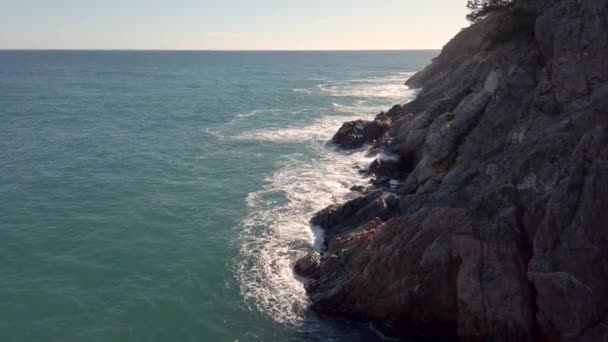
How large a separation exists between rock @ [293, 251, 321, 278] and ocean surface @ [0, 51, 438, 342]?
0.67 m

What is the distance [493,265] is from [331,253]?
9.53 metres

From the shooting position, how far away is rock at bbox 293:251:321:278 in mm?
25594

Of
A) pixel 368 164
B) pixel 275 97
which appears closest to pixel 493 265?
pixel 368 164

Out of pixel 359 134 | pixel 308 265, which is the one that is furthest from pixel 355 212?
pixel 359 134

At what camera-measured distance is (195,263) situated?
27562 millimetres

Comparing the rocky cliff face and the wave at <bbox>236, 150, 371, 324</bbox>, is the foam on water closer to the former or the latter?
the wave at <bbox>236, 150, 371, 324</bbox>

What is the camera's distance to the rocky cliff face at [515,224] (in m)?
16.8

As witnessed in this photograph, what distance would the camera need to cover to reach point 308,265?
1016 inches

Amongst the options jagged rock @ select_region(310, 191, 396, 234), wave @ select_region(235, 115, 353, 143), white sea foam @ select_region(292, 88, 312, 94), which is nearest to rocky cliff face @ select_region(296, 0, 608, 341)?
jagged rock @ select_region(310, 191, 396, 234)

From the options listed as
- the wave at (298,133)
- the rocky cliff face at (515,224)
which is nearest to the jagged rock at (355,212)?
the rocky cliff face at (515,224)

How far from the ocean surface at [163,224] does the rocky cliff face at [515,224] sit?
2.38 m

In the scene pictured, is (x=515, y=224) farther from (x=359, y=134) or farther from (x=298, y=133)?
(x=298, y=133)

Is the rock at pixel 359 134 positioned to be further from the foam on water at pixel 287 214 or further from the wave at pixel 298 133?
the wave at pixel 298 133

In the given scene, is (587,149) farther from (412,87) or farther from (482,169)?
(412,87)
